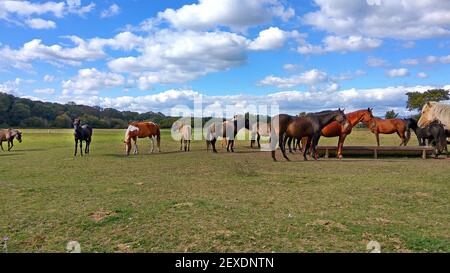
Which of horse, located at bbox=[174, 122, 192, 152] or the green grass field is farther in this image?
horse, located at bbox=[174, 122, 192, 152]

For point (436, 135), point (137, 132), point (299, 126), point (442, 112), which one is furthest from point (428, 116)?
point (137, 132)

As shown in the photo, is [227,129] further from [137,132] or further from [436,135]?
[436,135]

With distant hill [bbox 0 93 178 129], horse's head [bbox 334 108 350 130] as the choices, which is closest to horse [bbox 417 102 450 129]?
horse's head [bbox 334 108 350 130]

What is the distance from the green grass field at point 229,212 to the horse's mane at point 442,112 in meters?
8.65

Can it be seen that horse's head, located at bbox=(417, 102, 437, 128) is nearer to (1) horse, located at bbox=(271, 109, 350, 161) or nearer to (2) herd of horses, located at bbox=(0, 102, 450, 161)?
(2) herd of horses, located at bbox=(0, 102, 450, 161)

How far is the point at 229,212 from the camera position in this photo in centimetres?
580

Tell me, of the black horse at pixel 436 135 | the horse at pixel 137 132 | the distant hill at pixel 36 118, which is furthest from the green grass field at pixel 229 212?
the distant hill at pixel 36 118

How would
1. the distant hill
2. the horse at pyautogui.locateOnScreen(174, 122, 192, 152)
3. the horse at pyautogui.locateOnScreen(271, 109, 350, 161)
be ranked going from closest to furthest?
the horse at pyautogui.locateOnScreen(271, 109, 350, 161) < the horse at pyautogui.locateOnScreen(174, 122, 192, 152) < the distant hill

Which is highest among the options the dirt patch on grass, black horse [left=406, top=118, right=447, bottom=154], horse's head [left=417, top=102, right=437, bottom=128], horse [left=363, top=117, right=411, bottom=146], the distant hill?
the distant hill

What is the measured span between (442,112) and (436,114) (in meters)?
0.32

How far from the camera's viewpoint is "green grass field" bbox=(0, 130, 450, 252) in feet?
14.3

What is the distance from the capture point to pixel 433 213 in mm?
5738

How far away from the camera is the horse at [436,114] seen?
16828 millimetres

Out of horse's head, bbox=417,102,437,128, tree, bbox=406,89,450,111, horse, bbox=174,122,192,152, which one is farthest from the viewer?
tree, bbox=406,89,450,111
